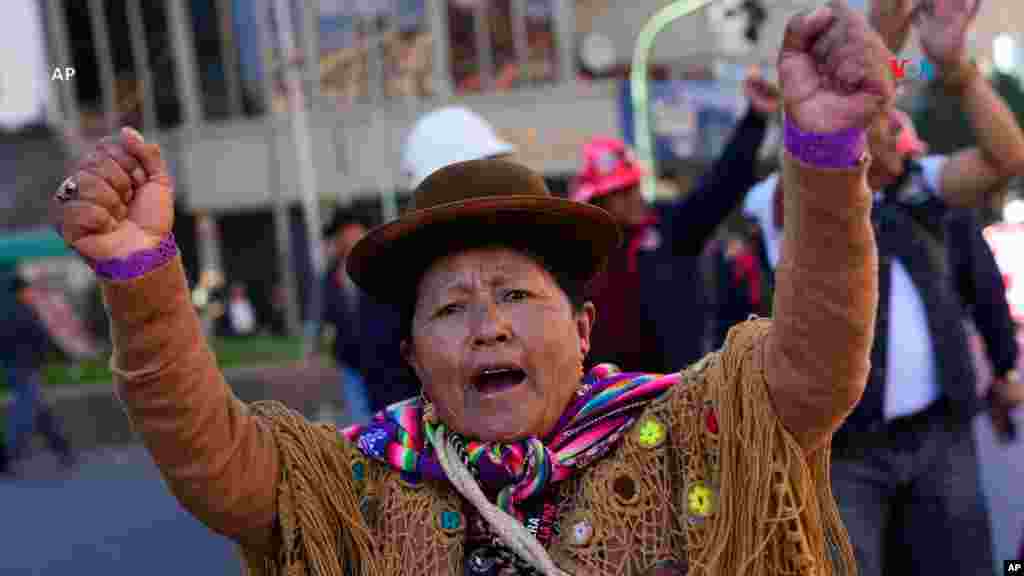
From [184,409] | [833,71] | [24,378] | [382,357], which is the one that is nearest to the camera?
[833,71]

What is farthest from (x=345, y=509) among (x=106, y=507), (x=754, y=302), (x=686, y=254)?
(x=106, y=507)

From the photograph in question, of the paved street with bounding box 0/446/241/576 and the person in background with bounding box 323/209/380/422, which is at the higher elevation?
the person in background with bounding box 323/209/380/422

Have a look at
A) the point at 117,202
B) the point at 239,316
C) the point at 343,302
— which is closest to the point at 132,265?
the point at 117,202

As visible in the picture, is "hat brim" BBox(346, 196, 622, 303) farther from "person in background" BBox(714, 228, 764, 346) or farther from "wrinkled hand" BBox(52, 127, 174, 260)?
"person in background" BBox(714, 228, 764, 346)

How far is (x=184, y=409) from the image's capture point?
6.09 ft

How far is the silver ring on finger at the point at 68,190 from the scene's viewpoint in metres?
1.76

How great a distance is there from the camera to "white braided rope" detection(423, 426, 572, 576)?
1.99 meters

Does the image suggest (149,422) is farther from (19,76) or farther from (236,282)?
(236,282)

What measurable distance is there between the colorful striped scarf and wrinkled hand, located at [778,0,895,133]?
59 centimetres

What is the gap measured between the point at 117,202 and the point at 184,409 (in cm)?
32

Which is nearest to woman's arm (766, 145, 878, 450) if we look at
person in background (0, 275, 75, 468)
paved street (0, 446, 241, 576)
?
paved street (0, 446, 241, 576)

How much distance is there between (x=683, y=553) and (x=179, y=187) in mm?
26112

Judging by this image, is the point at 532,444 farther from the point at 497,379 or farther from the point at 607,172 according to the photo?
the point at 607,172

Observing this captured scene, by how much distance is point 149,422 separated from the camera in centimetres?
186
